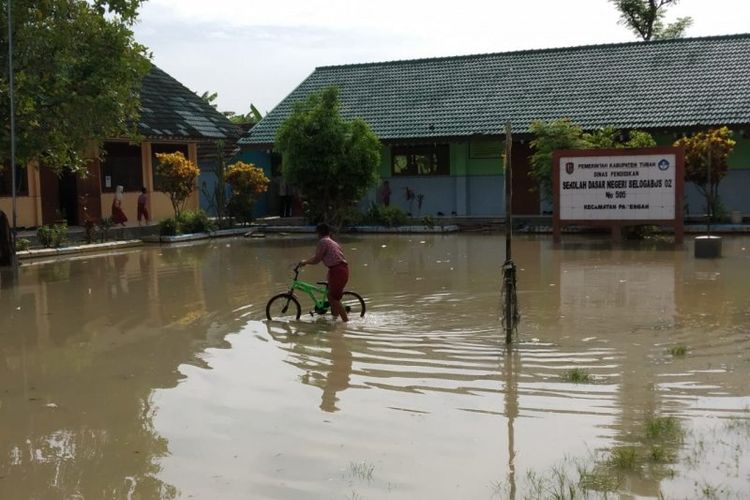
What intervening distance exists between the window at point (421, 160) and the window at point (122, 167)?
28.7 feet

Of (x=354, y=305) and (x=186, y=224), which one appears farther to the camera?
(x=186, y=224)

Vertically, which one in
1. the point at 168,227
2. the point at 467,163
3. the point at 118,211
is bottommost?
the point at 168,227

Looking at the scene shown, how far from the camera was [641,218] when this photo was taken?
2211 cm

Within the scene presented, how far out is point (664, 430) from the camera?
6.40 metres

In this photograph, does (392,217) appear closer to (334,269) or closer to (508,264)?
(334,269)

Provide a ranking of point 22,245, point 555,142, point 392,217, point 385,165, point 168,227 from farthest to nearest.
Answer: point 385,165
point 392,217
point 168,227
point 555,142
point 22,245

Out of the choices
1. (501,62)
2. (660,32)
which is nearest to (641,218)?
(501,62)

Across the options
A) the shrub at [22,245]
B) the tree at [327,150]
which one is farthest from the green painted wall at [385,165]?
the shrub at [22,245]

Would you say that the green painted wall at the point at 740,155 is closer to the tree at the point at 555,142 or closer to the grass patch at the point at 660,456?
the tree at the point at 555,142

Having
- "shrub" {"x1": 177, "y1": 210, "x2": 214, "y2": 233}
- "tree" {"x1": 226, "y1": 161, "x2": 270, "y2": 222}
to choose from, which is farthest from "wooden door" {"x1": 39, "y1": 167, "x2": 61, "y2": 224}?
"tree" {"x1": 226, "y1": 161, "x2": 270, "y2": 222}

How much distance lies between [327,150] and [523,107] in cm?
826

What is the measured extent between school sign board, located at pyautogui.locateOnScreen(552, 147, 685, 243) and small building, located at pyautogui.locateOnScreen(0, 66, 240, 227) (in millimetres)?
12047

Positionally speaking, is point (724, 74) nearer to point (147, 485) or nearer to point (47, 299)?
point (47, 299)

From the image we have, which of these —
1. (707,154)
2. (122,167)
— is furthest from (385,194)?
(707,154)
